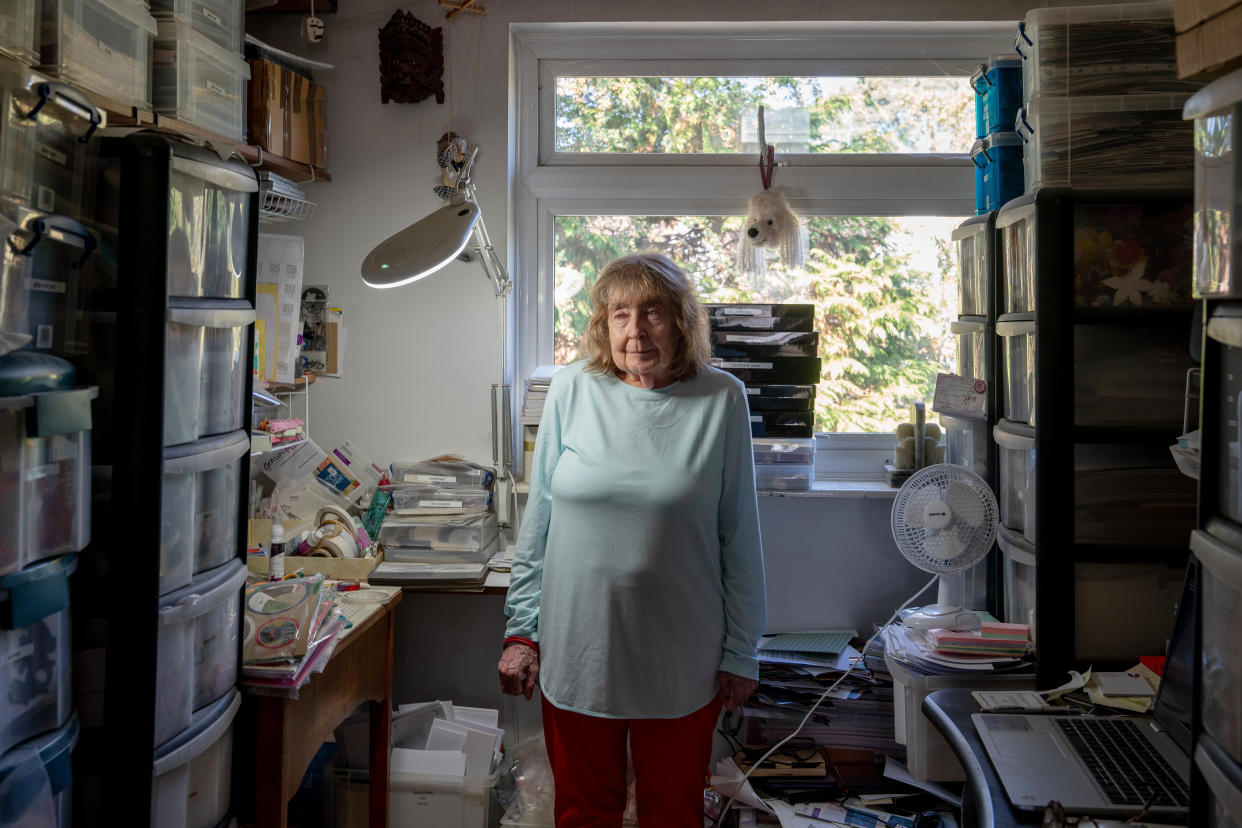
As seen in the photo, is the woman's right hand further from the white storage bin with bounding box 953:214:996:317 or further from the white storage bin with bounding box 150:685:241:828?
the white storage bin with bounding box 953:214:996:317

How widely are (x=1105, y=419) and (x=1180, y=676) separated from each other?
0.59m

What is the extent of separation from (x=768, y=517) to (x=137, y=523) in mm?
1705

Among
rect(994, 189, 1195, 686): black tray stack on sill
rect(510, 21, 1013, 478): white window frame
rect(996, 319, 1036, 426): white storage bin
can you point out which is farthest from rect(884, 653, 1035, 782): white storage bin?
rect(510, 21, 1013, 478): white window frame

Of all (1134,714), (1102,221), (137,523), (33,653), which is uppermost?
(1102,221)

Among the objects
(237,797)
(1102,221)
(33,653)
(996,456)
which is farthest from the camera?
(996,456)

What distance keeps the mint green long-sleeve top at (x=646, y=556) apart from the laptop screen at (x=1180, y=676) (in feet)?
2.14

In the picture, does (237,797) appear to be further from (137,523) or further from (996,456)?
(996,456)

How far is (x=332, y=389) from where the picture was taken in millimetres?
2652

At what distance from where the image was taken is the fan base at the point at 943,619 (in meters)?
1.94

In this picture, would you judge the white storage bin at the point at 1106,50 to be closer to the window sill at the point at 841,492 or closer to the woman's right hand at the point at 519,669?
the window sill at the point at 841,492

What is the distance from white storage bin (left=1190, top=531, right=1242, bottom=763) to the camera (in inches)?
34.5

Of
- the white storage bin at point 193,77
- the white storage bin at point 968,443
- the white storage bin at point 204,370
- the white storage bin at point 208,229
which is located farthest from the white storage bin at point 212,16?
the white storage bin at point 968,443

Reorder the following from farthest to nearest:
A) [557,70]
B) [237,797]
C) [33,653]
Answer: [557,70]
[237,797]
[33,653]

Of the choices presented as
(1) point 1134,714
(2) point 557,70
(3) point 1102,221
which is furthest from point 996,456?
(2) point 557,70
